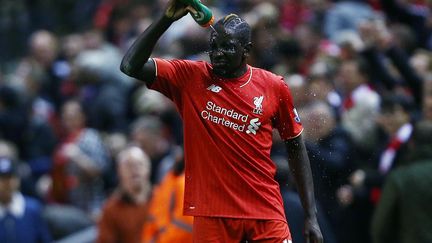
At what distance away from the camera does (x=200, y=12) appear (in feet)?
24.5

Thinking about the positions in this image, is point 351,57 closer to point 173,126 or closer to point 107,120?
point 173,126

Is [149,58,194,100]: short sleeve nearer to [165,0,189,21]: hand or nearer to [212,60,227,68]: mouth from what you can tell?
[212,60,227,68]: mouth

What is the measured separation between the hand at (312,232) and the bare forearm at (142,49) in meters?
1.55

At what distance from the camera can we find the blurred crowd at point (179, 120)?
1044cm

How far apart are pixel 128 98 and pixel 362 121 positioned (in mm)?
4463

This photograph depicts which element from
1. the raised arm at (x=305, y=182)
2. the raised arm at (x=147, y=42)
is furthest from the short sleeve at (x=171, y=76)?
the raised arm at (x=305, y=182)

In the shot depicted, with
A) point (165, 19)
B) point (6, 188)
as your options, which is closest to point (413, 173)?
point (165, 19)

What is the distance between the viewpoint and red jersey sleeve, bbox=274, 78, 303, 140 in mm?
7965

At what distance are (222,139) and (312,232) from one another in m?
0.89

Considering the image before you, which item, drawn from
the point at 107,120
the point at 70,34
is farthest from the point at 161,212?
the point at 70,34

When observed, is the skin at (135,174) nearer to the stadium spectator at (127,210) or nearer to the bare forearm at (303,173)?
the stadium spectator at (127,210)

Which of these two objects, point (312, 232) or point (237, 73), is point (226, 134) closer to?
point (237, 73)

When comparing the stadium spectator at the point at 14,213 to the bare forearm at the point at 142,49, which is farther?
the stadium spectator at the point at 14,213

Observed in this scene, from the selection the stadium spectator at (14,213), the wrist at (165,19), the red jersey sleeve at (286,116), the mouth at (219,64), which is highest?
the wrist at (165,19)
